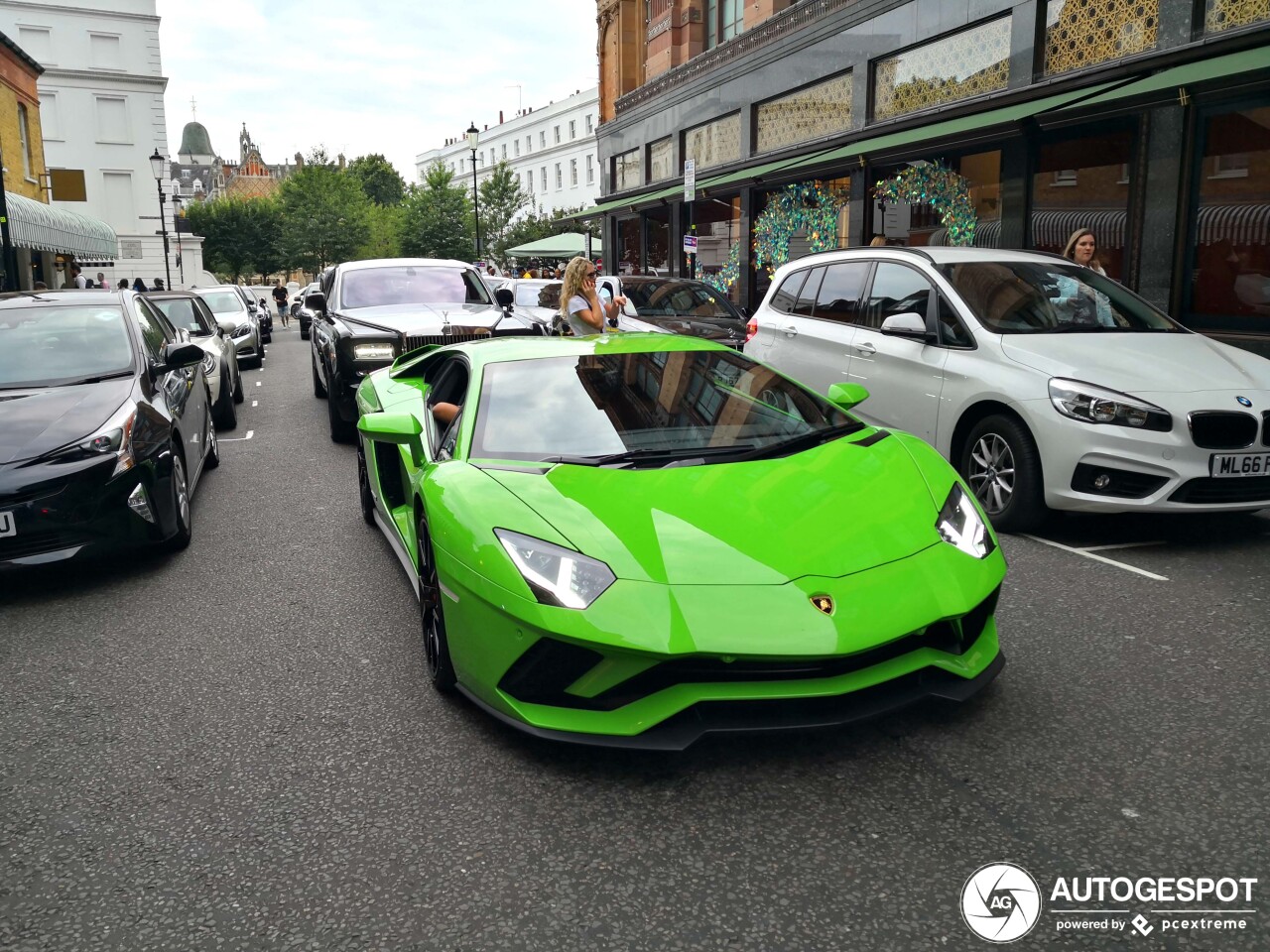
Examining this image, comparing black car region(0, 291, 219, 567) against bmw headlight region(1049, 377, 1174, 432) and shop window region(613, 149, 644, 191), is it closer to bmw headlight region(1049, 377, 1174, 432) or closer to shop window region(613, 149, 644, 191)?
bmw headlight region(1049, 377, 1174, 432)

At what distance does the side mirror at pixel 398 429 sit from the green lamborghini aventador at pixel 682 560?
0.09 ft

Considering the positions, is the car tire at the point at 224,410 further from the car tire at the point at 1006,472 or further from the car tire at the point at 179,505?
the car tire at the point at 1006,472

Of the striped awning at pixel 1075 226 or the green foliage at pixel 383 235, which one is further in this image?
the green foliage at pixel 383 235

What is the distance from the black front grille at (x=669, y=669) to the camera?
115 inches

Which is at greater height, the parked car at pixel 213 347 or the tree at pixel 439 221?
the tree at pixel 439 221

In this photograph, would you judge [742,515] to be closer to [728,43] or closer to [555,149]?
[728,43]

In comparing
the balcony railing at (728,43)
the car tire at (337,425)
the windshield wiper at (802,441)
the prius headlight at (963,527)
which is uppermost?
the balcony railing at (728,43)

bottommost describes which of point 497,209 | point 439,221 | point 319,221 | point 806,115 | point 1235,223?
point 1235,223

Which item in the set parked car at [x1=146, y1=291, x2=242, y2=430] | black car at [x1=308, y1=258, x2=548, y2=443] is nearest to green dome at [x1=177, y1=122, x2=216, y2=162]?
parked car at [x1=146, y1=291, x2=242, y2=430]

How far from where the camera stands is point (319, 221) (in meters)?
63.3

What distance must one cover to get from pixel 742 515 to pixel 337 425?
7.71 metres

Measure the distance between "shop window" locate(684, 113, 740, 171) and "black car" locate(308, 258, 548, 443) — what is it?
46.4 feet

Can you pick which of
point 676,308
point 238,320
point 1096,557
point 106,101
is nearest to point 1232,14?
point 676,308

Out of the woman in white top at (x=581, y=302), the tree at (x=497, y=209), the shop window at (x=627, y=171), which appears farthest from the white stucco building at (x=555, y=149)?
the woman in white top at (x=581, y=302)
